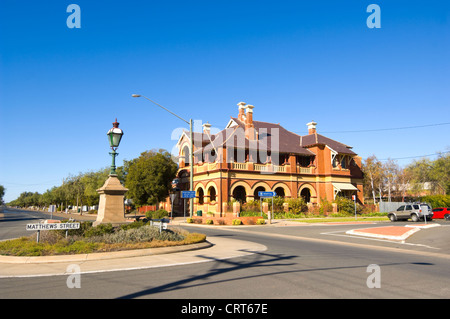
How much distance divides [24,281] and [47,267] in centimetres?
157

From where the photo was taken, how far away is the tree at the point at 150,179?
4184 cm

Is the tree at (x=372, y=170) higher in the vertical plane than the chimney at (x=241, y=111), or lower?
lower

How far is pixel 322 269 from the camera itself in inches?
343

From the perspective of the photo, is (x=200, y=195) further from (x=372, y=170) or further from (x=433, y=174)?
(x=433, y=174)

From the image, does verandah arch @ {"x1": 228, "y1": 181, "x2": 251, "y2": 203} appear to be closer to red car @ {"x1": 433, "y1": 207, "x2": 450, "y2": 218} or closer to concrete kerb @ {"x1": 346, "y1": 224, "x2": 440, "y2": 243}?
concrete kerb @ {"x1": 346, "y1": 224, "x2": 440, "y2": 243}

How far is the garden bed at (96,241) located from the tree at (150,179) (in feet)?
94.3

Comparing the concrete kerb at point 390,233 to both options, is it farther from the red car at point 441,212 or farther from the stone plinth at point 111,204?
the red car at point 441,212

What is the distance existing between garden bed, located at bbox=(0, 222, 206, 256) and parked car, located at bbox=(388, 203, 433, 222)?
23917 mm

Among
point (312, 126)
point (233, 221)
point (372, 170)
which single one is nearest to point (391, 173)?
point (372, 170)

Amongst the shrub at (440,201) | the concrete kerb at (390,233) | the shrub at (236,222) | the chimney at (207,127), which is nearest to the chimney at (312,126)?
the chimney at (207,127)

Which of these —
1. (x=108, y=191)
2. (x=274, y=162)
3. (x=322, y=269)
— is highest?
(x=274, y=162)

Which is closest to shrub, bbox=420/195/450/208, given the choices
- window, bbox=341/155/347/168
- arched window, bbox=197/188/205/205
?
window, bbox=341/155/347/168

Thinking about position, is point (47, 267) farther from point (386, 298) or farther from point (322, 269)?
point (386, 298)
